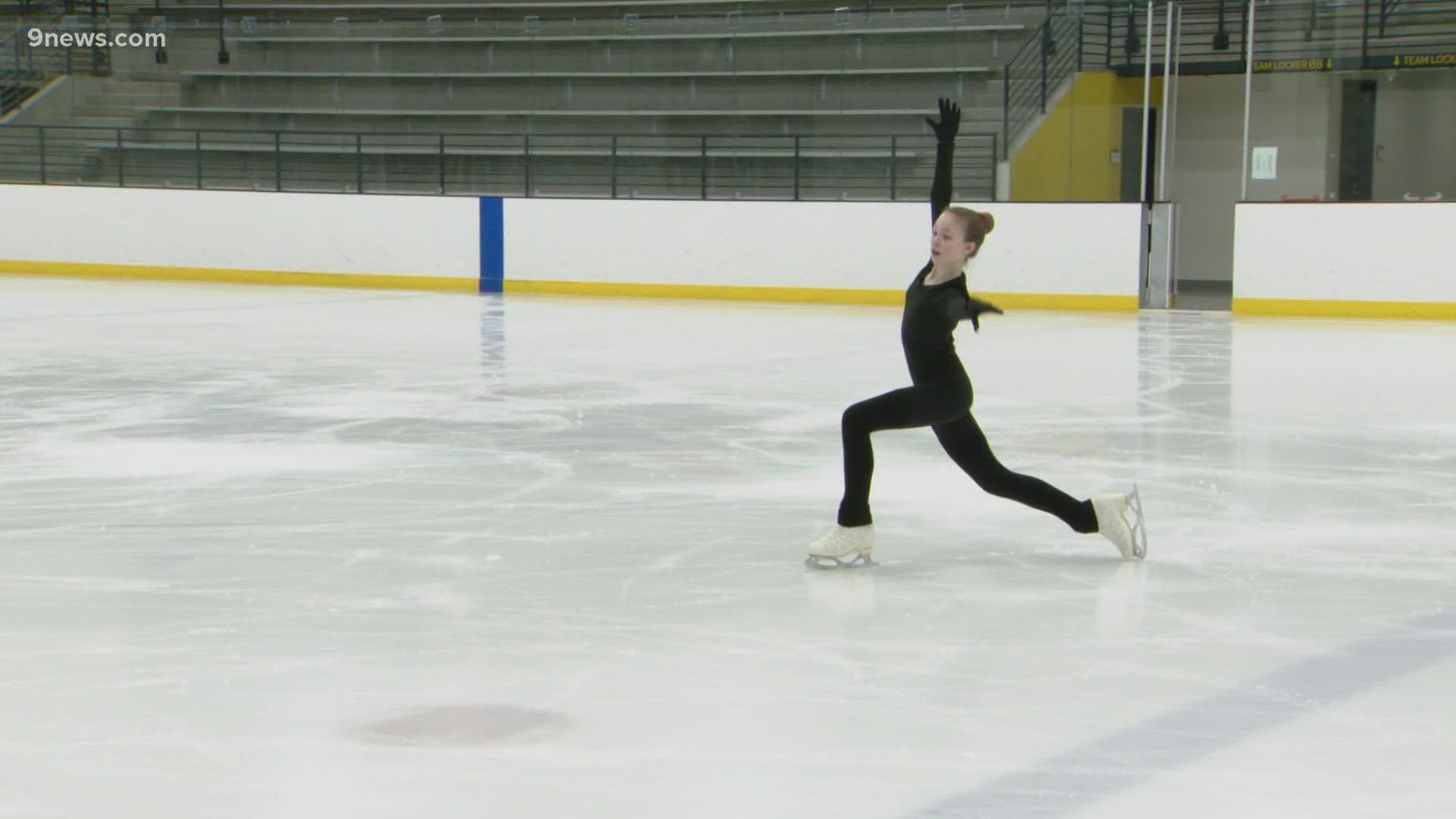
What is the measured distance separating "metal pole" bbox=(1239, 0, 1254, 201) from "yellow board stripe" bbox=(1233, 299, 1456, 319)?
2.92ft

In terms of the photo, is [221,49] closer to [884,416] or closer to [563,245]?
[563,245]

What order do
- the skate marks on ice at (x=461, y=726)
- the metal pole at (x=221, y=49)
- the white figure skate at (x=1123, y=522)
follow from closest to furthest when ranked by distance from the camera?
the skate marks on ice at (x=461, y=726) → the white figure skate at (x=1123, y=522) → the metal pole at (x=221, y=49)

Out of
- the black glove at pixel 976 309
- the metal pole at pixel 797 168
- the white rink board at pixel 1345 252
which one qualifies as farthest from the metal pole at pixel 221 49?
the black glove at pixel 976 309

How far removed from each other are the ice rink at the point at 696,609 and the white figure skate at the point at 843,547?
9 centimetres

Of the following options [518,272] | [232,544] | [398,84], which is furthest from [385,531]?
[398,84]

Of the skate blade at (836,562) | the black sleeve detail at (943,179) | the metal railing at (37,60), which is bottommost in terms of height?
the skate blade at (836,562)

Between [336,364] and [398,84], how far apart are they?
36.3 ft

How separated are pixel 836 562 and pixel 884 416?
0.42 metres

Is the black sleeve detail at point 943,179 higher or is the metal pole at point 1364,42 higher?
the metal pole at point 1364,42

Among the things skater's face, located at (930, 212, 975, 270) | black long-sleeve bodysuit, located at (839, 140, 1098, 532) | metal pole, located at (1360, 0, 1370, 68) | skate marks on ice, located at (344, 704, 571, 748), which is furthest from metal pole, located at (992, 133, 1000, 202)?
skate marks on ice, located at (344, 704, 571, 748)

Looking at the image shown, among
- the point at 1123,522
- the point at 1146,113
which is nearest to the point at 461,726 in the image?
the point at 1123,522

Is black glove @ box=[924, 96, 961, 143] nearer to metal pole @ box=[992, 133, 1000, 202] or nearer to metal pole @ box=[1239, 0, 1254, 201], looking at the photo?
metal pole @ box=[1239, 0, 1254, 201]

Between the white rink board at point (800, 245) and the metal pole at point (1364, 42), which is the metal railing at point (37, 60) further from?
the metal pole at point (1364, 42)

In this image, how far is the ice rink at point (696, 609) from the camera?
2846 mm
